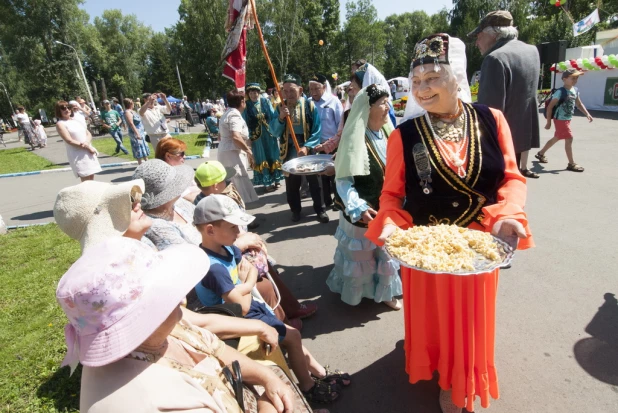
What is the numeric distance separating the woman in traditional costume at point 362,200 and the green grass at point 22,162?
1263 cm

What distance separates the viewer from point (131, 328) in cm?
111

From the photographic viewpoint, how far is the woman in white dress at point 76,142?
20.8ft

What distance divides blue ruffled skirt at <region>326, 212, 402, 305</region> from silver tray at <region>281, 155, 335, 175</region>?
706 millimetres

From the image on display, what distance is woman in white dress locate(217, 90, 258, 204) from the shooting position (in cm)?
564

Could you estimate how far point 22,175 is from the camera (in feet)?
37.4

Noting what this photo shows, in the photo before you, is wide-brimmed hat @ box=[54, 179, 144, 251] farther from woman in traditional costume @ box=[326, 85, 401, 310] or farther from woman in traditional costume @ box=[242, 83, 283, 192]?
woman in traditional costume @ box=[242, 83, 283, 192]

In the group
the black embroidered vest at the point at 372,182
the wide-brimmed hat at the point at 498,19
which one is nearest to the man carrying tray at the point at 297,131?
the black embroidered vest at the point at 372,182

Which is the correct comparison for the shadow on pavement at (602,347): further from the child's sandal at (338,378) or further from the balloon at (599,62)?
the balloon at (599,62)

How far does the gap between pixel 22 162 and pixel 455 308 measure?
16.9 metres

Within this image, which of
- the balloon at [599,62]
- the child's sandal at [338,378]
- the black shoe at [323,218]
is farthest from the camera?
the balloon at [599,62]

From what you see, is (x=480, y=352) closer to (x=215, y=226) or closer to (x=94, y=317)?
(x=215, y=226)

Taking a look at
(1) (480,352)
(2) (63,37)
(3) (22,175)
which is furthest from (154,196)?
(2) (63,37)

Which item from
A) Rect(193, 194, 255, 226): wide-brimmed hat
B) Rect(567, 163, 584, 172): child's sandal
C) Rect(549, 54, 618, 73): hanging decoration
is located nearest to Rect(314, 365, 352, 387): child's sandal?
Rect(193, 194, 255, 226): wide-brimmed hat

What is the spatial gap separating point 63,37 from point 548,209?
149 feet
